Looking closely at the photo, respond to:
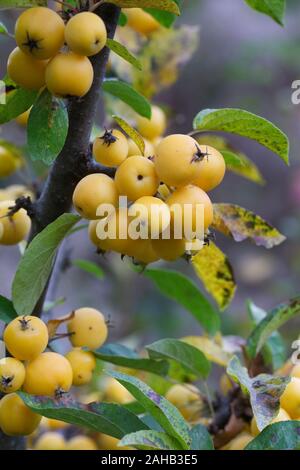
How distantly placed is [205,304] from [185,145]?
42 cm

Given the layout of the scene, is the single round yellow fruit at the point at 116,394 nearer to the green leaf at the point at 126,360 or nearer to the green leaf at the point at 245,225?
the green leaf at the point at 126,360

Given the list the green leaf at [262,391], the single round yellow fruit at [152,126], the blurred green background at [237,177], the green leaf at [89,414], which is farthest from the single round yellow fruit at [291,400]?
the blurred green background at [237,177]

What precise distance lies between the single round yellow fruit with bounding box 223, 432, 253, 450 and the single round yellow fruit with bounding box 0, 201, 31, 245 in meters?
0.33

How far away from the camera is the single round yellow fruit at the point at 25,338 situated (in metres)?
0.69

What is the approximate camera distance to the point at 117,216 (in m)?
0.66

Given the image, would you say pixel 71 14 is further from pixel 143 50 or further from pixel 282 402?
pixel 143 50

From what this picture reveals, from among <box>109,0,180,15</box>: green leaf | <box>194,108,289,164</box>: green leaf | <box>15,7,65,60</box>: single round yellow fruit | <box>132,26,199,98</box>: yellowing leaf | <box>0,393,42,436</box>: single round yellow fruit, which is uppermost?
<box>109,0,180,15</box>: green leaf

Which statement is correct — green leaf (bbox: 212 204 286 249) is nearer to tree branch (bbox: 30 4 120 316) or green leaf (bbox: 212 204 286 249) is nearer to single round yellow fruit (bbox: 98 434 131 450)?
tree branch (bbox: 30 4 120 316)

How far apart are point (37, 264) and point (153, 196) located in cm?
14

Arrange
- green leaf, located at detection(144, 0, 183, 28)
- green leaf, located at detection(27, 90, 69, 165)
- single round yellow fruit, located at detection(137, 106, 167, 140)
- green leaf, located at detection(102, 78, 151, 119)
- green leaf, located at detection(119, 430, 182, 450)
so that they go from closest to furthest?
green leaf, located at detection(119, 430, 182, 450) < green leaf, located at detection(27, 90, 69, 165) < green leaf, located at detection(102, 78, 151, 119) < green leaf, located at detection(144, 0, 183, 28) < single round yellow fruit, located at detection(137, 106, 167, 140)

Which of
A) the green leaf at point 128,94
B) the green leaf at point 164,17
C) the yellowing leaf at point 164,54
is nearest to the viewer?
the green leaf at point 128,94

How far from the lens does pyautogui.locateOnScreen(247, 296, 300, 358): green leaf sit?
882 millimetres

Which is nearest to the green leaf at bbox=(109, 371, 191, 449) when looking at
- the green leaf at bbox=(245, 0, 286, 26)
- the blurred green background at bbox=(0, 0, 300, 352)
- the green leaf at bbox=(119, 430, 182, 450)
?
the green leaf at bbox=(119, 430, 182, 450)

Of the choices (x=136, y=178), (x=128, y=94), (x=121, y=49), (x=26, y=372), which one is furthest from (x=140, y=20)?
(x=26, y=372)
